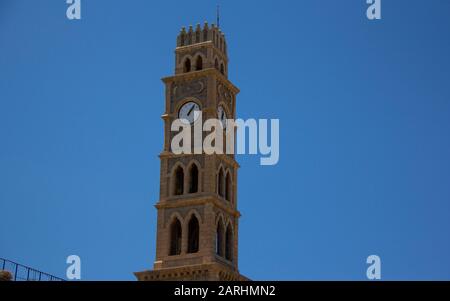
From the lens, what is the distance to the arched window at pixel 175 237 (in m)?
78.8

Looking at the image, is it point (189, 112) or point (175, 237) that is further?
point (189, 112)

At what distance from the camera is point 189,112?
81812 millimetres

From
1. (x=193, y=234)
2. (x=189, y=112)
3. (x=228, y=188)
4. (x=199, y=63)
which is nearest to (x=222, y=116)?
(x=189, y=112)

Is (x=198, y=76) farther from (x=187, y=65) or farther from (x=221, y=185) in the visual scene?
(x=221, y=185)

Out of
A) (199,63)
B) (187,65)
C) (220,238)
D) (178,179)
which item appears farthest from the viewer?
(187,65)

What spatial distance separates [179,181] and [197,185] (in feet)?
5.08

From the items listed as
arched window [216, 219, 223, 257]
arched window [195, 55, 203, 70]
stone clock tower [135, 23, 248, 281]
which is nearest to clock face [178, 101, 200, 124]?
stone clock tower [135, 23, 248, 281]

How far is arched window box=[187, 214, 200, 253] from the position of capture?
78675 millimetres

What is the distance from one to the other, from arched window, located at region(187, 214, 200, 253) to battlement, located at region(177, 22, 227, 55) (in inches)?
576
